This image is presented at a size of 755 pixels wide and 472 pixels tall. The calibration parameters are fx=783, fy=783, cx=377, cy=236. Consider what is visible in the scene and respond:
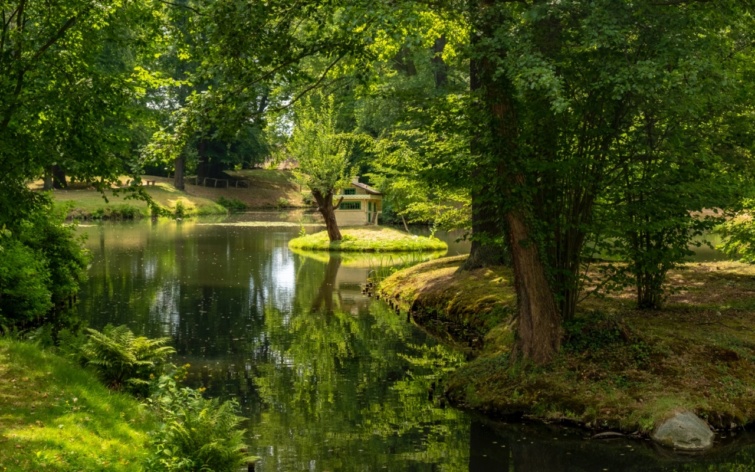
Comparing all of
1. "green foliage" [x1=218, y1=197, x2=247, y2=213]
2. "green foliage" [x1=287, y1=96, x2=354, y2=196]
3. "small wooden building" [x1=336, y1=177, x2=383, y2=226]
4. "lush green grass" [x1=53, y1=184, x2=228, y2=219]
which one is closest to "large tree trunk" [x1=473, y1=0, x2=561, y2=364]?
"green foliage" [x1=287, y1=96, x2=354, y2=196]

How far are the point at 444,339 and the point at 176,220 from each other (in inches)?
1786

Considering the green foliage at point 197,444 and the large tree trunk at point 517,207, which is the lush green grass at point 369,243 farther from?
the green foliage at point 197,444

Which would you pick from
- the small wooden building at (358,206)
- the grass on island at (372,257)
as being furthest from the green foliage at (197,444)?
the small wooden building at (358,206)

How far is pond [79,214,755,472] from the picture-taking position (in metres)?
10.3

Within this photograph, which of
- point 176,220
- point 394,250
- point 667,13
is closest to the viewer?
point 667,13

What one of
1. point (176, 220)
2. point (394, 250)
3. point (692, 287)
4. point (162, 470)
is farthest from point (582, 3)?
point (176, 220)

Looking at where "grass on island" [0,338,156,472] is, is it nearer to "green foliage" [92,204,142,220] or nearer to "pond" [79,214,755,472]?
"pond" [79,214,755,472]

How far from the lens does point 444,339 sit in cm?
1762

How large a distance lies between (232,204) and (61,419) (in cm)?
6754

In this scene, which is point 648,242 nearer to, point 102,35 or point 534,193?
point 534,193

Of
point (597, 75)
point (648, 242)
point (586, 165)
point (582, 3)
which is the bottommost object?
point (648, 242)

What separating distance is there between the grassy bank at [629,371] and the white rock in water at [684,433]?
0.53ft

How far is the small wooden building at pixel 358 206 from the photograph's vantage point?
2013 inches

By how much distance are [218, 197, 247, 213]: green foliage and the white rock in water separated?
213ft
